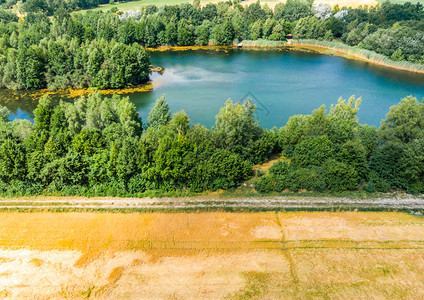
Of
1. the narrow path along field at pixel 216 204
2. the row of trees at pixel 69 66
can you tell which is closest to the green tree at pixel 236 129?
the narrow path along field at pixel 216 204

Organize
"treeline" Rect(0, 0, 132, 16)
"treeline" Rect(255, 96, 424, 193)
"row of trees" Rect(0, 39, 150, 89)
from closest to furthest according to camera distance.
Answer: "treeline" Rect(255, 96, 424, 193)
"row of trees" Rect(0, 39, 150, 89)
"treeline" Rect(0, 0, 132, 16)

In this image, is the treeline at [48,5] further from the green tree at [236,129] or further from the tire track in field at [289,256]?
the tire track in field at [289,256]

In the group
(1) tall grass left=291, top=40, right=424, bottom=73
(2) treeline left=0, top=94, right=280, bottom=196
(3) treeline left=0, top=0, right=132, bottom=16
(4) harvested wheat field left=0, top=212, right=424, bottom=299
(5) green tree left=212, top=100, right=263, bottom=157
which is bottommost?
(4) harvested wheat field left=0, top=212, right=424, bottom=299

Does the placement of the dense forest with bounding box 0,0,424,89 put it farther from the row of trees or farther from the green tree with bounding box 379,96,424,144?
the green tree with bounding box 379,96,424,144

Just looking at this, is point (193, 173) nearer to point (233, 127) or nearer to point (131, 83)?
point (233, 127)

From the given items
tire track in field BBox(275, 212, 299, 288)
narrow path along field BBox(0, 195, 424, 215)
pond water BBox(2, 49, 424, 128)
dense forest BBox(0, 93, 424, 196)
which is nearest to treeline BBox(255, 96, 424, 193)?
dense forest BBox(0, 93, 424, 196)

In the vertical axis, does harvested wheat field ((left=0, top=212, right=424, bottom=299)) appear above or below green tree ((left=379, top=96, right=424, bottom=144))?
below
